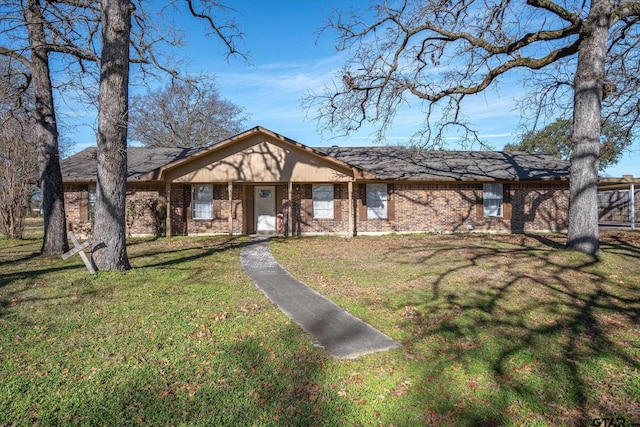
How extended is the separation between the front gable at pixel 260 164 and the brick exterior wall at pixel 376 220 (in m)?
1.21

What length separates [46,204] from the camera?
10.5m

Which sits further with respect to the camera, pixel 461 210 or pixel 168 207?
pixel 461 210

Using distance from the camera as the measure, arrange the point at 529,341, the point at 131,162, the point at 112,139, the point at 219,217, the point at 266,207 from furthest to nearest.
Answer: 1. the point at 131,162
2. the point at 266,207
3. the point at 219,217
4. the point at 112,139
5. the point at 529,341

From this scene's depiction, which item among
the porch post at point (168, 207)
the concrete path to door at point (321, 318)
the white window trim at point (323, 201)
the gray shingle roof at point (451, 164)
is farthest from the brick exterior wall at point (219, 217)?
the concrete path to door at point (321, 318)

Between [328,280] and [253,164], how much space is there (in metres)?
8.97

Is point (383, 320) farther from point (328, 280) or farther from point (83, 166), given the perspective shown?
point (83, 166)

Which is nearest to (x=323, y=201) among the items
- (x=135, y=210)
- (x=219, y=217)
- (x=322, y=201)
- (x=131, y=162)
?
(x=322, y=201)

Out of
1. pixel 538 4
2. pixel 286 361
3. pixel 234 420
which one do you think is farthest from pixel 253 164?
pixel 234 420

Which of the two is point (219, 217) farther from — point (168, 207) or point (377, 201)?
point (377, 201)

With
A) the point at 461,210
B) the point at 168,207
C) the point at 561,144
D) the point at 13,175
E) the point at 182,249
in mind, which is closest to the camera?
the point at 182,249

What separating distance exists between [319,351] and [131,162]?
16600 millimetres

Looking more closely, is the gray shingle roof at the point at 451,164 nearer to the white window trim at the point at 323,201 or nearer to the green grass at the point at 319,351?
the white window trim at the point at 323,201

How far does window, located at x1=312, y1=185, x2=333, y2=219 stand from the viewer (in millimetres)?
16828

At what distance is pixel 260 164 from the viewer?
15.6 metres
